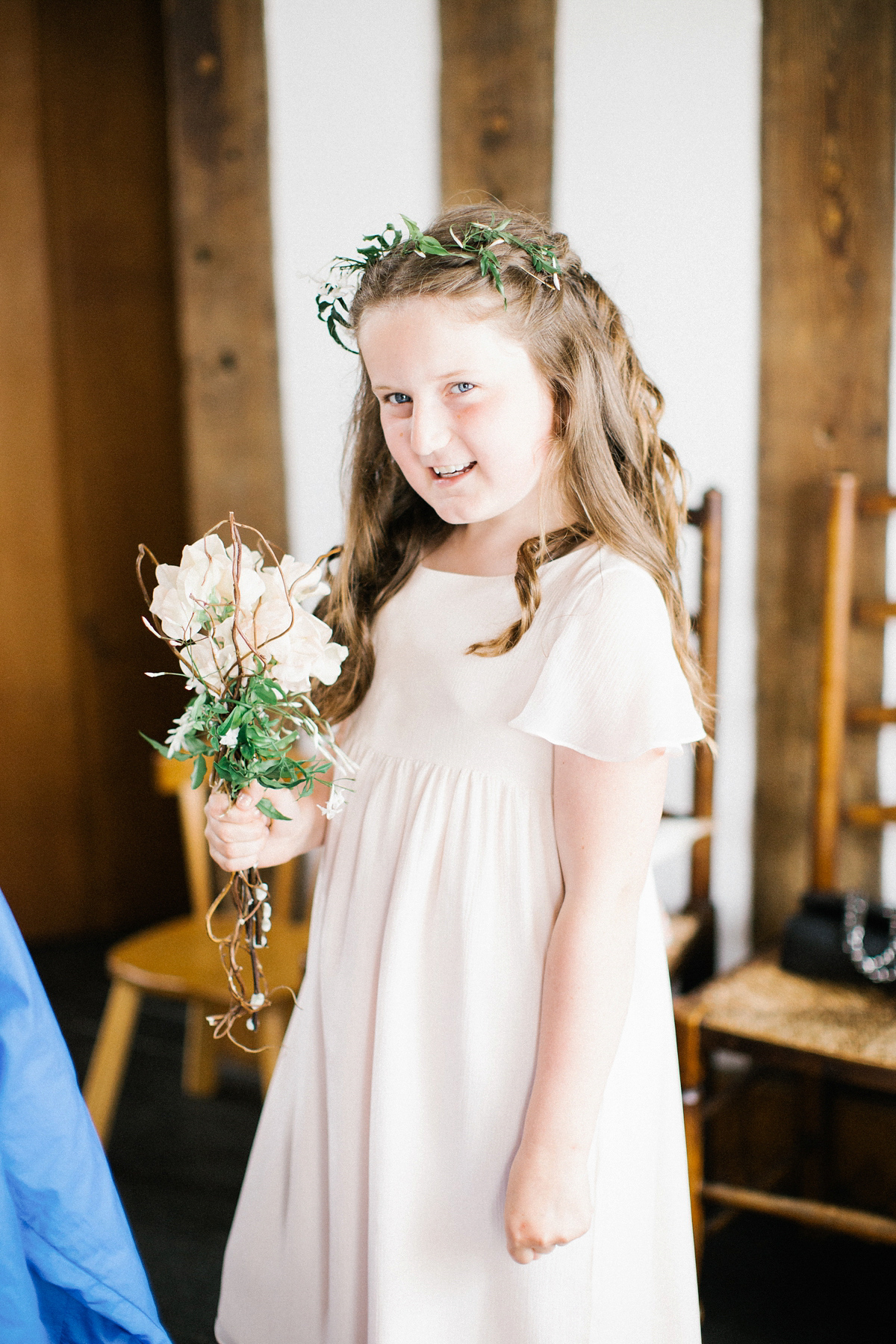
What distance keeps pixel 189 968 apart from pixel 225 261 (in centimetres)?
150

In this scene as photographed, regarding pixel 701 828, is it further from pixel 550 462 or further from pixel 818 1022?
pixel 550 462

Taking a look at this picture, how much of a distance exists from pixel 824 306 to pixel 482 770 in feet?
4.26

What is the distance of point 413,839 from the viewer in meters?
0.95

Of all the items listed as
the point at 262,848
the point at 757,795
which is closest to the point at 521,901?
the point at 262,848

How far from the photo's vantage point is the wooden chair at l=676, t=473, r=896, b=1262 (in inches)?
58.6

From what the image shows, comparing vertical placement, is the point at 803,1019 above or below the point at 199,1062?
above

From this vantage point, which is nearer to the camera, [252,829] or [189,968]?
[252,829]

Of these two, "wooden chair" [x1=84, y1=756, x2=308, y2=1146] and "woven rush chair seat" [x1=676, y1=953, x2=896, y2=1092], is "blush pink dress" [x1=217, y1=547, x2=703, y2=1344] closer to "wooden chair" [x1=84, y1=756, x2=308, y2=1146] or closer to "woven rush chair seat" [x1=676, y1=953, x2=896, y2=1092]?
"woven rush chair seat" [x1=676, y1=953, x2=896, y2=1092]

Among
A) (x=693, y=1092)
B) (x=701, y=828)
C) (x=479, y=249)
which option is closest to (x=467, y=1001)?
(x=479, y=249)

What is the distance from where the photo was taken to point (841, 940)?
1621mm

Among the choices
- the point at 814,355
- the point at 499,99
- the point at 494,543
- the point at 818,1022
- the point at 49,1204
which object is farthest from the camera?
the point at 499,99

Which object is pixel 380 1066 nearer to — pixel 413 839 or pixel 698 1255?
pixel 413 839

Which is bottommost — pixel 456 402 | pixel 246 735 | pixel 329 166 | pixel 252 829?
pixel 252 829

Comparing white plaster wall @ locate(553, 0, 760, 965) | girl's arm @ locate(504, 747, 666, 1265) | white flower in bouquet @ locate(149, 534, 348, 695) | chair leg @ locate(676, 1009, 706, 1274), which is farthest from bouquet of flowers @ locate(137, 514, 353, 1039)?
white plaster wall @ locate(553, 0, 760, 965)
